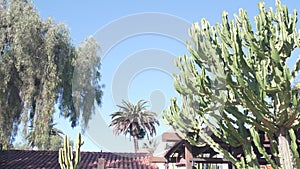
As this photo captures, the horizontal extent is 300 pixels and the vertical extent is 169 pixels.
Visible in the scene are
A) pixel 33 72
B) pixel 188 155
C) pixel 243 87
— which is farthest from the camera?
pixel 33 72

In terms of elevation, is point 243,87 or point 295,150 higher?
point 243,87

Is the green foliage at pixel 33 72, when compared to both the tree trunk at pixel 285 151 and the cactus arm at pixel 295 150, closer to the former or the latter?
the tree trunk at pixel 285 151

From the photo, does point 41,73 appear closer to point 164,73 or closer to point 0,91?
point 0,91

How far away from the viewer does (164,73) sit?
13.3m

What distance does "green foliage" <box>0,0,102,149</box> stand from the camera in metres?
14.1

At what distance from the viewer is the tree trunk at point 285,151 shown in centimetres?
673

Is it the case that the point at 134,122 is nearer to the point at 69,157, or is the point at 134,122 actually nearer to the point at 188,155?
the point at 188,155

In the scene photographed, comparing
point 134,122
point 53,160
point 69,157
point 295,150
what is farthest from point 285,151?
point 134,122

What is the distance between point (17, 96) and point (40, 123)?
1577mm

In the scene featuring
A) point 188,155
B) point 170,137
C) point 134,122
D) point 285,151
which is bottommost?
point 188,155

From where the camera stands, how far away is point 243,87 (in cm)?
660

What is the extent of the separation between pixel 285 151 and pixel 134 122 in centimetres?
2314

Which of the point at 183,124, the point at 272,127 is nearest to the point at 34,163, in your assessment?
the point at 183,124

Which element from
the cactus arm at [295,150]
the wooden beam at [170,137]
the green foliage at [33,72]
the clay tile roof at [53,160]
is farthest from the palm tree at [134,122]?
the cactus arm at [295,150]
